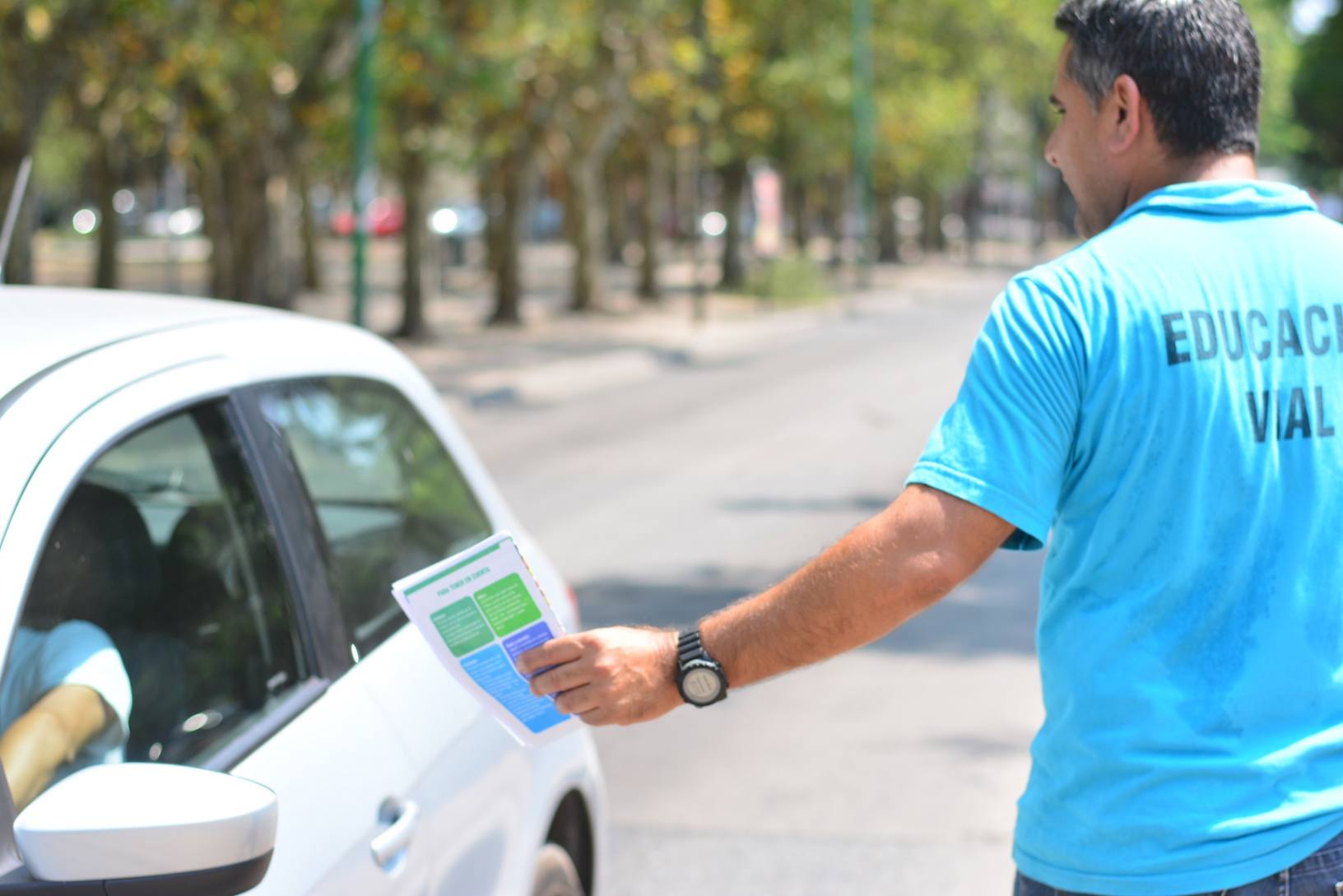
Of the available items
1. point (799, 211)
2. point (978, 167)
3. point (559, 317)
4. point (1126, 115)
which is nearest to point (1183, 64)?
point (1126, 115)

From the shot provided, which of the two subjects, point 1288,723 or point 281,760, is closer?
point 1288,723

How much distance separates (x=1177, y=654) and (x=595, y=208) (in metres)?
26.3

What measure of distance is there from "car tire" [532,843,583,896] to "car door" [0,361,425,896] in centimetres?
54

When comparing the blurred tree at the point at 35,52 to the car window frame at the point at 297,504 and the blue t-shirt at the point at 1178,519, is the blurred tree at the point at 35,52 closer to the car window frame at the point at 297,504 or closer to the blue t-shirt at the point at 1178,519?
the car window frame at the point at 297,504

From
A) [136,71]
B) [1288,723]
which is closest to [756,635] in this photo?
[1288,723]

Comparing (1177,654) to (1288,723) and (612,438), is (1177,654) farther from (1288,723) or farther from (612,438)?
(612,438)

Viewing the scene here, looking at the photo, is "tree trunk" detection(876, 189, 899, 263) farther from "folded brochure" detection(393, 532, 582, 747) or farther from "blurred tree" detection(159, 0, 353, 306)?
"folded brochure" detection(393, 532, 582, 747)

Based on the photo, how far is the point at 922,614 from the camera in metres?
8.17

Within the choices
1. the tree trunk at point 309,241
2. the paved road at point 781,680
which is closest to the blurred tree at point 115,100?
the tree trunk at point 309,241

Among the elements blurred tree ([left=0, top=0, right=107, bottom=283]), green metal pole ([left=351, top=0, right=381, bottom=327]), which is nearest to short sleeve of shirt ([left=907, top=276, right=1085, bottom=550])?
blurred tree ([left=0, top=0, right=107, bottom=283])

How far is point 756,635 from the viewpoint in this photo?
203 cm

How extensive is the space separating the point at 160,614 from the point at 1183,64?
1.66m

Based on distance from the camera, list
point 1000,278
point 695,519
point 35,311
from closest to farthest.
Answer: point 35,311 < point 695,519 < point 1000,278

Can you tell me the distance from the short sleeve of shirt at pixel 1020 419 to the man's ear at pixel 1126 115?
0.27 meters
